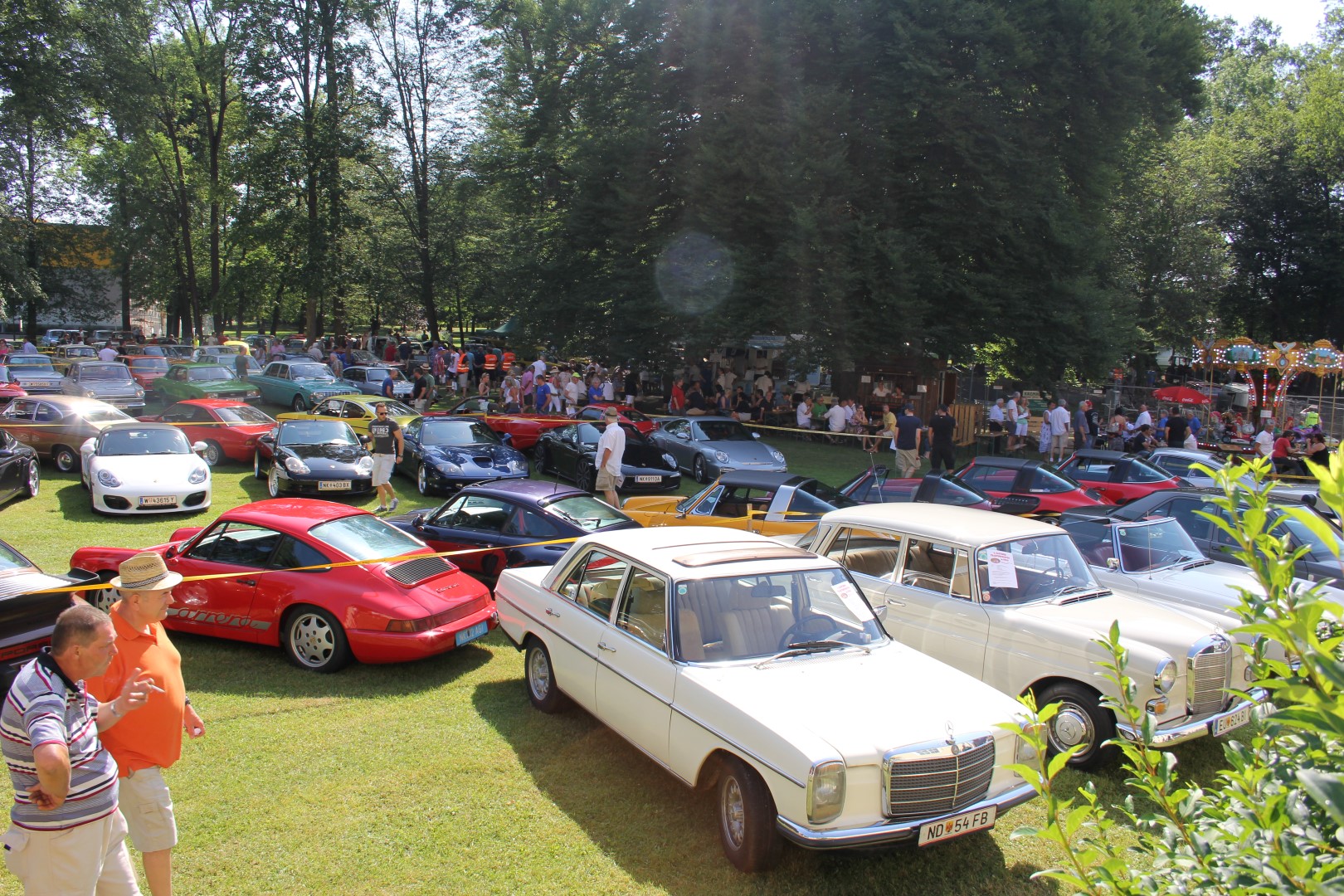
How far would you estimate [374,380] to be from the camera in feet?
95.6

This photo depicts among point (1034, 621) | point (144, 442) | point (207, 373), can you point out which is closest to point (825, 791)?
point (1034, 621)

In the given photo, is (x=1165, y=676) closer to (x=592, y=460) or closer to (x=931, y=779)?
(x=931, y=779)

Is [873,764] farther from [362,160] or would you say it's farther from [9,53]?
[362,160]

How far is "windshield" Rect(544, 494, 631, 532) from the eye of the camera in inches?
371

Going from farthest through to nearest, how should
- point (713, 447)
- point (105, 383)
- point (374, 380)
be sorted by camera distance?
point (374, 380), point (105, 383), point (713, 447)

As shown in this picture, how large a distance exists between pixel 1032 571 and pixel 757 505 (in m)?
4.70

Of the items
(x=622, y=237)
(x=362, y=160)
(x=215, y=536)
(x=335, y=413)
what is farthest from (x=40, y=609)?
(x=362, y=160)

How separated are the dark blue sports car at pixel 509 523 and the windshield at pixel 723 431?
9151mm

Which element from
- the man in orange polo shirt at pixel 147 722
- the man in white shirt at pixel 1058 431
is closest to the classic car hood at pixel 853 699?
the man in orange polo shirt at pixel 147 722

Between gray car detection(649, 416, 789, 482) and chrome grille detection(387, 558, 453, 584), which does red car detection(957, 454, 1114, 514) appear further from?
chrome grille detection(387, 558, 453, 584)

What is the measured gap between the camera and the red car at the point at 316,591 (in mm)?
7172

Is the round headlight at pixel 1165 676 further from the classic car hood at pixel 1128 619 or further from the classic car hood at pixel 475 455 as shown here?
the classic car hood at pixel 475 455

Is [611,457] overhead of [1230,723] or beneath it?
overhead

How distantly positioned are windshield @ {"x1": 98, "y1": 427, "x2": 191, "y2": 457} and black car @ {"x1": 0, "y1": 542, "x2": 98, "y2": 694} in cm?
763
